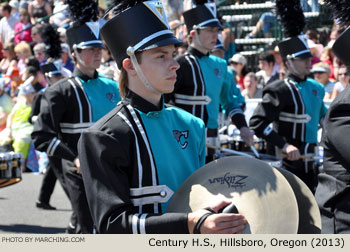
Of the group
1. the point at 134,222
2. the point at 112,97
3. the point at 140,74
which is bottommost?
the point at 112,97

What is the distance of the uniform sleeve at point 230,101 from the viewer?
7.58m

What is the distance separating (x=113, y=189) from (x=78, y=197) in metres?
2.94

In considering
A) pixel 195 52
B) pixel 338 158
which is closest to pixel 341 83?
pixel 195 52

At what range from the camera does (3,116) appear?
12727 millimetres

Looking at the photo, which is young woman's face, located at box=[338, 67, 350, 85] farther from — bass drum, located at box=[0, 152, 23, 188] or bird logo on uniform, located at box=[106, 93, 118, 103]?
bird logo on uniform, located at box=[106, 93, 118, 103]

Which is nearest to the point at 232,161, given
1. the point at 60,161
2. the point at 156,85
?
the point at 156,85

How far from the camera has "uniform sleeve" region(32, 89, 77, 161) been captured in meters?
6.22

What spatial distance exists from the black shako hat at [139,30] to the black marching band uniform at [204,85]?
3507mm

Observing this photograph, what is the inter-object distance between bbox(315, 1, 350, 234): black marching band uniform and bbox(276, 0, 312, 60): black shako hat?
3.71 m

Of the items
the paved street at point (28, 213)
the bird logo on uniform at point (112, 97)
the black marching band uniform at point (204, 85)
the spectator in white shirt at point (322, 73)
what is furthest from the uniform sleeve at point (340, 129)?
the spectator in white shirt at point (322, 73)

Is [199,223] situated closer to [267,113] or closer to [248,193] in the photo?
[248,193]

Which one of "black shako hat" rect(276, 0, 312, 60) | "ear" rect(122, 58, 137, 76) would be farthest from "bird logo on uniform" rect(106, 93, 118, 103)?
"ear" rect(122, 58, 137, 76)

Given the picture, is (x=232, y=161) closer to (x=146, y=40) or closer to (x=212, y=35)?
(x=146, y=40)

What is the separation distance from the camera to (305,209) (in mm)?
3090
